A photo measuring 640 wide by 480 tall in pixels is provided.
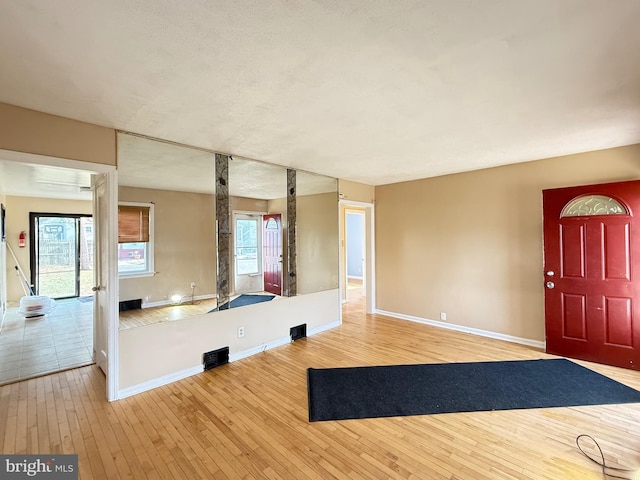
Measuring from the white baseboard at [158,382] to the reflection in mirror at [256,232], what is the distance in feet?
2.44

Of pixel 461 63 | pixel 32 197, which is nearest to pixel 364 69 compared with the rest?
pixel 461 63

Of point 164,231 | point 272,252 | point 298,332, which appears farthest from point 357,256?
point 164,231

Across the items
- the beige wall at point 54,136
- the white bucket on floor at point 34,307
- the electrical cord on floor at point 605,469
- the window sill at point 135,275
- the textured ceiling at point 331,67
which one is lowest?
the electrical cord on floor at point 605,469

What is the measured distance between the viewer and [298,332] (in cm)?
432

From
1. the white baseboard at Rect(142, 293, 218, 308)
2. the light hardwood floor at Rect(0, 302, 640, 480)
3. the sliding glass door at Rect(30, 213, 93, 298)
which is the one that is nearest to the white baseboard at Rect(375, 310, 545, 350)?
the light hardwood floor at Rect(0, 302, 640, 480)

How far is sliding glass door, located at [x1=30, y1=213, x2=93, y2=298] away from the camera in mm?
6695

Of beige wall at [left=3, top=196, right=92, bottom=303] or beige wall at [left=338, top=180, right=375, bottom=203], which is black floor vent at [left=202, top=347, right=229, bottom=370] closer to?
beige wall at [left=338, top=180, right=375, bottom=203]

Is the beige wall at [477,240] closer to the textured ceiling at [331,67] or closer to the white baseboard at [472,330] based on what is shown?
the white baseboard at [472,330]

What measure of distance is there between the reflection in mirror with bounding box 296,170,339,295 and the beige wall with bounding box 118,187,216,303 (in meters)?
1.44

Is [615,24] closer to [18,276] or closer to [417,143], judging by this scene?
[417,143]

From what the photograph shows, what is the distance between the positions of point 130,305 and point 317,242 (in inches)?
109

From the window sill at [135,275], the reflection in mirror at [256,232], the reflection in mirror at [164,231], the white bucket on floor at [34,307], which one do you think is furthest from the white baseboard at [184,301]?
the white bucket on floor at [34,307]

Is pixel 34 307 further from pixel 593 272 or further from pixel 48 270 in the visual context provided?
pixel 593 272

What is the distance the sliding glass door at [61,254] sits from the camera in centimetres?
670
